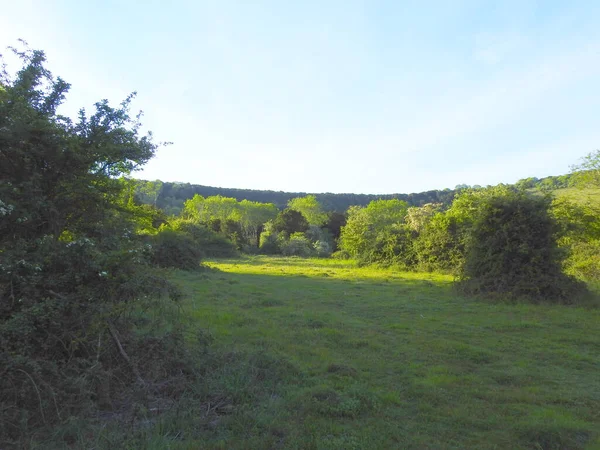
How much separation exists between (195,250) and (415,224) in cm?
1360

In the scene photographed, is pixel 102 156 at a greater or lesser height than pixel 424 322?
greater

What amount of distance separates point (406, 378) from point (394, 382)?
25 centimetres

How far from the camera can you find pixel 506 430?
162 inches

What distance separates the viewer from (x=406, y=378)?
566 cm

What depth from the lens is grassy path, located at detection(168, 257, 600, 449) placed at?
13.1 ft

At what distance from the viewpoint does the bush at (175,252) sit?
22191 mm

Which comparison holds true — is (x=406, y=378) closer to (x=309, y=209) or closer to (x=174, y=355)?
(x=174, y=355)

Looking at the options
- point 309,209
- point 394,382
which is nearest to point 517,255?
point 394,382

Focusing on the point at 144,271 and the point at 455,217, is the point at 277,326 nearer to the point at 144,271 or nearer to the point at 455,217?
the point at 144,271

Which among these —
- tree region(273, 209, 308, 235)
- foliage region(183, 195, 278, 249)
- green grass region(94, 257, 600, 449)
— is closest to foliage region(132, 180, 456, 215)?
foliage region(183, 195, 278, 249)

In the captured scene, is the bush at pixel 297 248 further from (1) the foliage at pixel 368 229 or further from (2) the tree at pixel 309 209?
(2) the tree at pixel 309 209

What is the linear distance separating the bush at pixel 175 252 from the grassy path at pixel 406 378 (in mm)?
11910

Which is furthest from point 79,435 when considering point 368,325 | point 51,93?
point 368,325

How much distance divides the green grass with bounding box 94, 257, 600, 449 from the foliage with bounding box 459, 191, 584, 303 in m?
1.76
